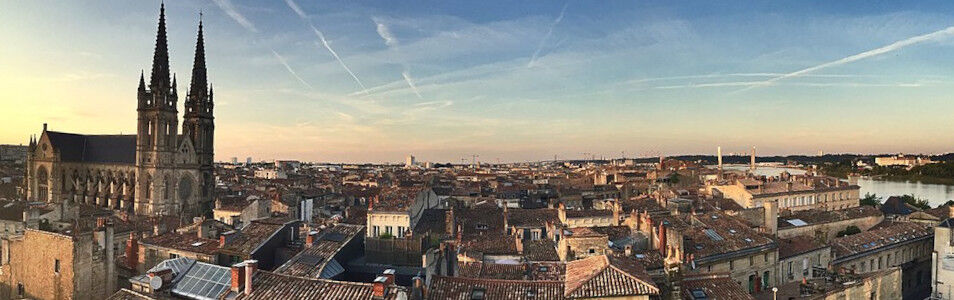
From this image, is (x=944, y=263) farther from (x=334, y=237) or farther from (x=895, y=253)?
(x=334, y=237)

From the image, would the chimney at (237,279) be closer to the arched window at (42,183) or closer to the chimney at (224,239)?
the chimney at (224,239)

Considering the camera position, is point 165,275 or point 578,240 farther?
point 578,240

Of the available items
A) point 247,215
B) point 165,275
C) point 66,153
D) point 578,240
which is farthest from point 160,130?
point 578,240

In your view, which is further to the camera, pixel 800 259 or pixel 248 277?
pixel 800 259

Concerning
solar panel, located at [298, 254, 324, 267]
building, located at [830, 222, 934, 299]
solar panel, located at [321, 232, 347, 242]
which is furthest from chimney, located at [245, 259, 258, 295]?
building, located at [830, 222, 934, 299]

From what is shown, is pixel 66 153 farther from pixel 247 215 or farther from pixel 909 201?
pixel 909 201

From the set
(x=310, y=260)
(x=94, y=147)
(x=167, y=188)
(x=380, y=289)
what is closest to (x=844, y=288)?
(x=380, y=289)

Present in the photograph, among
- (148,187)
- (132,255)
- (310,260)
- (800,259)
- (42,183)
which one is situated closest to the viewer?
(310,260)
